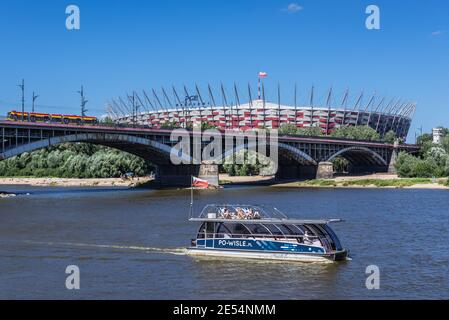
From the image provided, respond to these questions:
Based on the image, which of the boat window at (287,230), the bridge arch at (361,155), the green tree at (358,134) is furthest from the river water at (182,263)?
the green tree at (358,134)

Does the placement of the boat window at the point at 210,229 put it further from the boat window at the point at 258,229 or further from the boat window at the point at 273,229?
the boat window at the point at 273,229

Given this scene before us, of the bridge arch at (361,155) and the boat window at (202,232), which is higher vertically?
the bridge arch at (361,155)

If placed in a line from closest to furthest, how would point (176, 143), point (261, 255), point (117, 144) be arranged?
1. point (261, 255)
2. point (117, 144)
3. point (176, 143)

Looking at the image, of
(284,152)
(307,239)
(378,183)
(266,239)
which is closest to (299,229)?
(307,239)

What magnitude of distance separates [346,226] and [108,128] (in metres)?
59.0

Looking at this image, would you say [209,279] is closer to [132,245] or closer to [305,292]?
[305,292]

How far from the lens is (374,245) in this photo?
1586 inches

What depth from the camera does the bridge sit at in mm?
91000

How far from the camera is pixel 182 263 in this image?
3453cm

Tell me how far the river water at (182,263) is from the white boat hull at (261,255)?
25.0 inches

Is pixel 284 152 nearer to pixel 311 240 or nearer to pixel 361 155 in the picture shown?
pixel 361 155

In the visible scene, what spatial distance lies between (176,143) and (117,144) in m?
11.7

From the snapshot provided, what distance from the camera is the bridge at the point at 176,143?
299ft
